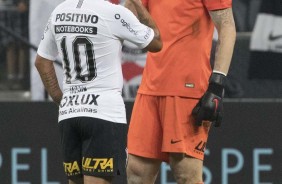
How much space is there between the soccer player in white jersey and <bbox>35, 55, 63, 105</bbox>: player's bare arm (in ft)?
0.82

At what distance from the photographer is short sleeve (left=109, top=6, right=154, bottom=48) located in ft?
19.7

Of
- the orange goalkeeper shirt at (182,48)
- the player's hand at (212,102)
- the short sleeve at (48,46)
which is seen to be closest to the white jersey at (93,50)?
the short sleeve at (48,46)

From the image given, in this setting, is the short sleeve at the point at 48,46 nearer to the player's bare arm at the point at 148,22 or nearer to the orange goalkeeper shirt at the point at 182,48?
the player's bare arm at the point at 148,22

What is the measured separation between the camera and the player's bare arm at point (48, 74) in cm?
637

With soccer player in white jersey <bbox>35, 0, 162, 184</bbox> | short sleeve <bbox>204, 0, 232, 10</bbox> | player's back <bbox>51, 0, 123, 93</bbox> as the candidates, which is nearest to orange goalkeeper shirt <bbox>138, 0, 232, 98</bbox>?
short sleeve <bbox>204, 0, 232, 10</bbox>

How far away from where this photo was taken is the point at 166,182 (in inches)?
335

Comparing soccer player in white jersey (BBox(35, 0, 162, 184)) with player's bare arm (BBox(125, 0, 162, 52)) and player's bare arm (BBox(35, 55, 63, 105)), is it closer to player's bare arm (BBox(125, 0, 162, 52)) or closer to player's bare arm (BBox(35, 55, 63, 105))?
player's bare arm (BBox(125, 0, 162, 52))

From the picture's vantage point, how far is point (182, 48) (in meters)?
6.48

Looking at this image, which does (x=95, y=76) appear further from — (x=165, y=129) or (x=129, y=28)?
(x=165, y=129)

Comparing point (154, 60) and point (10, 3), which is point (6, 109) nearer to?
point (10, 3)

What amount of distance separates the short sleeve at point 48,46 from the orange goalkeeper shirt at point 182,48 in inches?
25.9

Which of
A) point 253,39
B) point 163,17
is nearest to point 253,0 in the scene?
point 253,39

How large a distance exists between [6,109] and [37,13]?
2.90 feet

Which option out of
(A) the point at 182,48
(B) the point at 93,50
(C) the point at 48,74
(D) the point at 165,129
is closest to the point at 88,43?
(B) the point at 93,50
